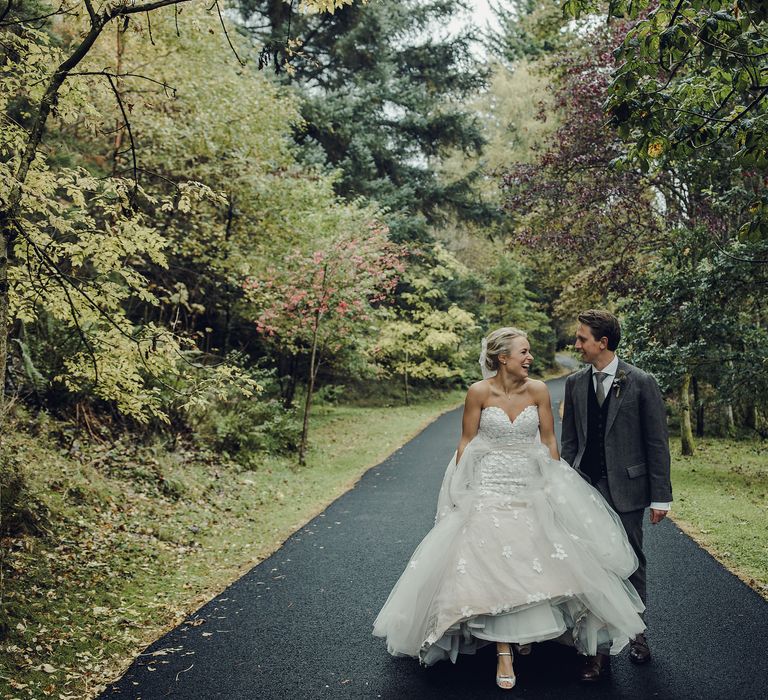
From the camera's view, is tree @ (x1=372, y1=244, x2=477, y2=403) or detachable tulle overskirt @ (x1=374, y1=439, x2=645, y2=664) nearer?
detachable tulle overskirt @ (x1=374, y1=439, x2=645, y2=664)

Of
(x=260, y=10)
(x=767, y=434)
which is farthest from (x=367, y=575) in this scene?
(x=260, y=10)

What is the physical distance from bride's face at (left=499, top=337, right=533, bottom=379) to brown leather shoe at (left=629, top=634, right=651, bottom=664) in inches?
73.7

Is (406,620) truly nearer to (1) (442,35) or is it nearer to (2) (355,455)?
(2) (355,455)

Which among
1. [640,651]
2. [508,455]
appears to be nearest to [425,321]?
[508,455]

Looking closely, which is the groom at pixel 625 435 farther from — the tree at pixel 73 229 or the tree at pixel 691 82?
the tree at pixel 73 229

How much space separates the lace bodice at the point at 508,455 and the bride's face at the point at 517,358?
0.27 m

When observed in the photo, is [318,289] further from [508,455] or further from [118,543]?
[508,455]

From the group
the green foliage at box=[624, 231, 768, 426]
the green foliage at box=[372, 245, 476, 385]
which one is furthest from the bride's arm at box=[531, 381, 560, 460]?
the green foliage at box=[372, 245, 476, 385]

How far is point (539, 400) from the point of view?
473 cm

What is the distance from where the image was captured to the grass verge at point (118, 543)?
489cm

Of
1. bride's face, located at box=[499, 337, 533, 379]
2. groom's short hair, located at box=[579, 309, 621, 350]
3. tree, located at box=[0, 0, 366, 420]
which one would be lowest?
bride's face, located at box=[499, 337, 533, 379]

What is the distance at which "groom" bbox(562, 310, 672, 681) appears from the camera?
446 cm

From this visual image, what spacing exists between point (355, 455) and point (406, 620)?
10.7m

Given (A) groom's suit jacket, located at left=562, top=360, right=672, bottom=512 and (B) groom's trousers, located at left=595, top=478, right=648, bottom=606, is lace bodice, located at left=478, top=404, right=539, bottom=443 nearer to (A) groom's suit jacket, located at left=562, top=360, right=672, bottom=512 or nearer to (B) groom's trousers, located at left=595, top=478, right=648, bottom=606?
(A) groom's suit jacket, located at left=562, top=360, right=672, bottom=512
